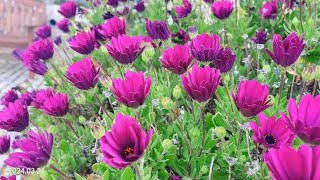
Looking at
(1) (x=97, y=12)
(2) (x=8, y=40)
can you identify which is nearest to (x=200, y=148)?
(1) (x=97, y=12)

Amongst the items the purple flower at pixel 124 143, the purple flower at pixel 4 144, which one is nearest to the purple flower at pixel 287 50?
the purple flower at pixel 124 143

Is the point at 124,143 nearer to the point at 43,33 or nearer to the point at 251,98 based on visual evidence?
the point at 251,98

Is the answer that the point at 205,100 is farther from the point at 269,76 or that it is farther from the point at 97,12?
the point at 97,12

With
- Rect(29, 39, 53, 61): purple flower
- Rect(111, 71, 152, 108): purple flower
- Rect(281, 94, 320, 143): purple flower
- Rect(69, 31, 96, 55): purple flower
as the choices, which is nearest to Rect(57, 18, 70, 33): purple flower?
Rect(29, 39, 53, 61): purple flower

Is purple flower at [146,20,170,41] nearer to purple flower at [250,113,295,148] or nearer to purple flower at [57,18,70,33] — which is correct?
purple flower at [250,113,295,148]

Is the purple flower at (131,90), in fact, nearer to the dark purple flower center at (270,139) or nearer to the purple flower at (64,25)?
the dark purple flower center at (270,139)

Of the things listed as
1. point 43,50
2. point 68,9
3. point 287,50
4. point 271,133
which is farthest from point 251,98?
point 68,9

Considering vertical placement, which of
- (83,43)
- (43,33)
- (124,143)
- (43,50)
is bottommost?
(43,33)
